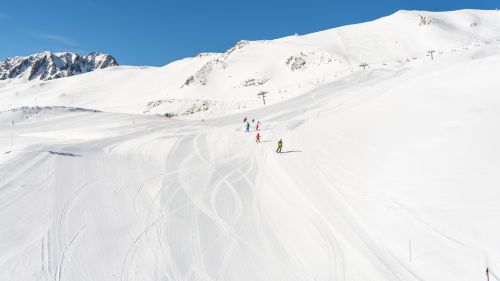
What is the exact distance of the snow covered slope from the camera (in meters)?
74.0

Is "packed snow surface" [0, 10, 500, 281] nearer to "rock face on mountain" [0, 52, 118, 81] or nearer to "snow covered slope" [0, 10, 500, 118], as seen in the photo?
"snow covered slope" [0, 10, 500, 118]

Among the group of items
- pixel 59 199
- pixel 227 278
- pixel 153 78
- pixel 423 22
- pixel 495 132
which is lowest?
pixel 227 278

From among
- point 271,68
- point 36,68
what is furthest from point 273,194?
point 36,68

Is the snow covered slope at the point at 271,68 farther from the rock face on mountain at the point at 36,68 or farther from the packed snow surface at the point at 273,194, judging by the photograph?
the rock face on mountain at the point at 36,68

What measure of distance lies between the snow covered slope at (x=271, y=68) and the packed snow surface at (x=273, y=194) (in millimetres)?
29716

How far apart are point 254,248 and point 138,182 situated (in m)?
9.35

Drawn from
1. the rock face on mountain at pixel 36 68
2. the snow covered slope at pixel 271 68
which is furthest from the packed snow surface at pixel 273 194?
the rock face on mountain at pixel 36 68

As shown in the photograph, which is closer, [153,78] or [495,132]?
[495,132]

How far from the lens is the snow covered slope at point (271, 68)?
7400cm

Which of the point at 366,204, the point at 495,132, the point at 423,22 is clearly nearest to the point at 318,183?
the point at 366,204

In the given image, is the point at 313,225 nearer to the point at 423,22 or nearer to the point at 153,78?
the point at 423,22

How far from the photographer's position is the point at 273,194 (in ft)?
63.8

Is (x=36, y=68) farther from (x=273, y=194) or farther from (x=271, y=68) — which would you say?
(x=273, y=194)

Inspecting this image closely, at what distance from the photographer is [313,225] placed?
1560 cm
